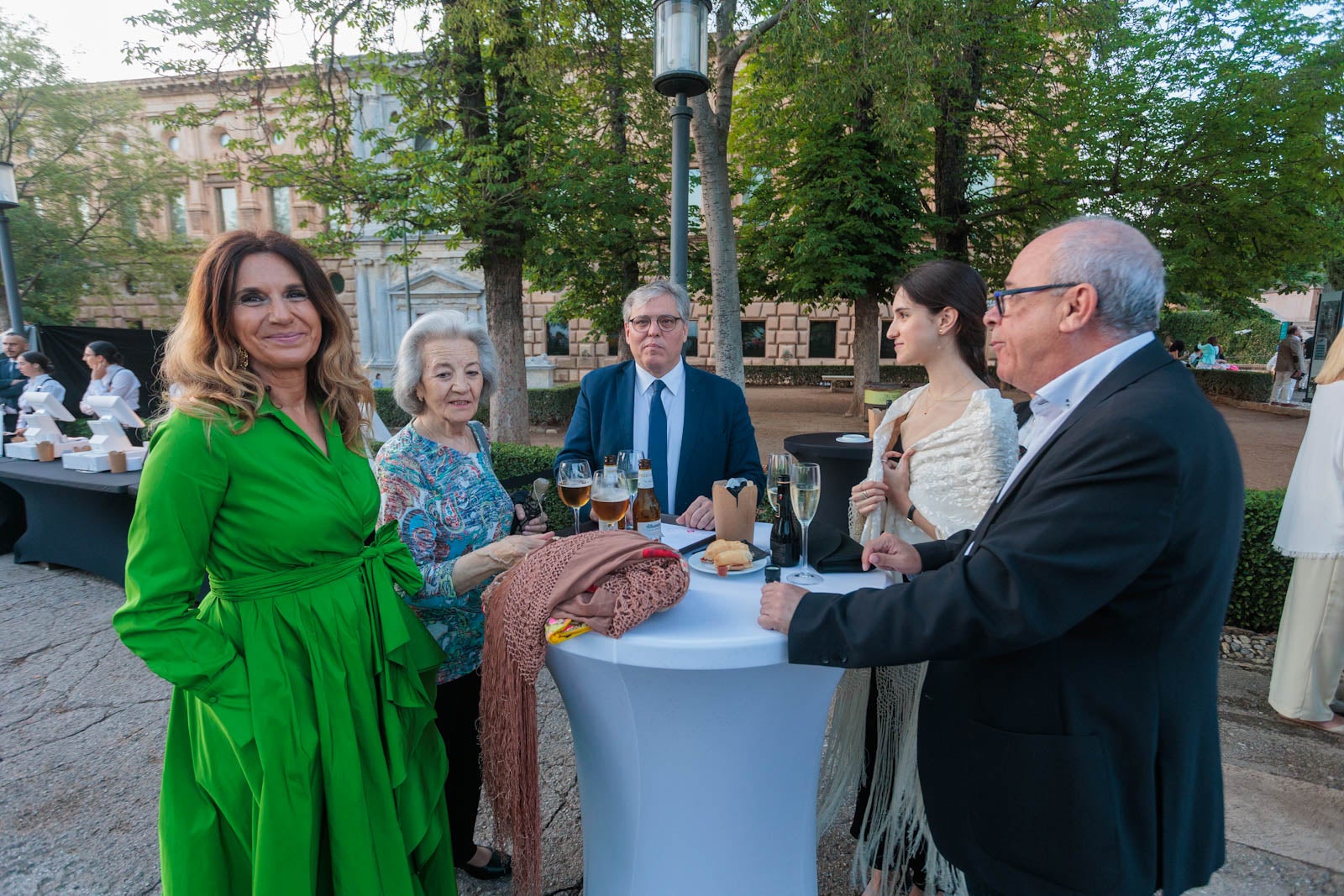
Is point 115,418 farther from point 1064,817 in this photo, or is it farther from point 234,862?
point 1064,817

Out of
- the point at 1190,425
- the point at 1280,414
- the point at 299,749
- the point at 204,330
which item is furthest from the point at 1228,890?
the point at 1280,414

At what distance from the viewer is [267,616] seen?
5.27 feet

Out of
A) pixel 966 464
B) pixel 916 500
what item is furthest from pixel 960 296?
pixel 916 500

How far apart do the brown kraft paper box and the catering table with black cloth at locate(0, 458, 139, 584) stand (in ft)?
16.5

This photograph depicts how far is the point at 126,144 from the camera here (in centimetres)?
1995

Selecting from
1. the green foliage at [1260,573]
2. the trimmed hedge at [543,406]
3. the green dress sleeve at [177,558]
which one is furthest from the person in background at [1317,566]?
the trimmed hedge at [543,406]

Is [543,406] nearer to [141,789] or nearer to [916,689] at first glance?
[141,789]

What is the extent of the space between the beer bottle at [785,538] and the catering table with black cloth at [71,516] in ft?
17.3

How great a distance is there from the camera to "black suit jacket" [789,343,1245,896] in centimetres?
118

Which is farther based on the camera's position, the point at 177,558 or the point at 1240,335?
the point at 1240,335

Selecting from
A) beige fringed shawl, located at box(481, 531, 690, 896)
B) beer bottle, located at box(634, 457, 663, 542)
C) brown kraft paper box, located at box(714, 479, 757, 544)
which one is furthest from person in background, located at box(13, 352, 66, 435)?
brown kraft paper box, located at box(714, 479, 757, 544)

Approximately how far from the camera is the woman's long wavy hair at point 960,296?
236 centimetres

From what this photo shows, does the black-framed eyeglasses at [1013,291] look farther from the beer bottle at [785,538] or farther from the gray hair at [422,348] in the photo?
the gray hair at [422,348]

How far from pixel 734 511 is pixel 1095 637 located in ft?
3.70
